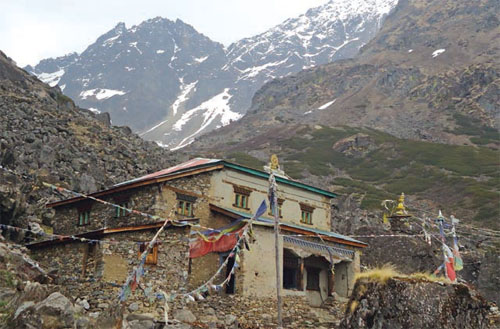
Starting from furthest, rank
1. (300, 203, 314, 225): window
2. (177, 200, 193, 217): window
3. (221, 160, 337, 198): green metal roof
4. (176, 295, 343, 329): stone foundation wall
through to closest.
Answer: (300, 203, 314, 225): window, (221, 160, 337, 198): green metal roof, (177, 200, 193, 217): window, (176, 295, 343, 329): stone foundation wall

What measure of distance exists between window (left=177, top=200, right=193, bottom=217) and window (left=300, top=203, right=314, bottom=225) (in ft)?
28.5

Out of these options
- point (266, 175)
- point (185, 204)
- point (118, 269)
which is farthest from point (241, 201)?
point (118, 269)

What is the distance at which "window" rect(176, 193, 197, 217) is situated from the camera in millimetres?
28250

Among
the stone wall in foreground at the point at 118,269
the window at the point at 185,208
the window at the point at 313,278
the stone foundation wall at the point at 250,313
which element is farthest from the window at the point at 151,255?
the window at the point at 313,278

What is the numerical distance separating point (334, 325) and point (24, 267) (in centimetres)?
1426

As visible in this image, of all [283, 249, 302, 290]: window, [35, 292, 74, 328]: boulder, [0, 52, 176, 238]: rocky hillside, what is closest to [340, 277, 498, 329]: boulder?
[35, 292, 74, 328]: boulder

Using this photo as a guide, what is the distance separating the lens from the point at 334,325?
2709 centimetres

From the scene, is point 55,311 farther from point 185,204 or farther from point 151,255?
point 185,204

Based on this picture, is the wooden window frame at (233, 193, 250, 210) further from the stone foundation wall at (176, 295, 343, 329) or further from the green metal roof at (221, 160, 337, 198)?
the stone foundation wall at (176, 295, 343, 329)

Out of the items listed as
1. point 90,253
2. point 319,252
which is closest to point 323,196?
point 319,252

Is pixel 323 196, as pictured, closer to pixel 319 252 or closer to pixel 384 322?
pixel 319 252

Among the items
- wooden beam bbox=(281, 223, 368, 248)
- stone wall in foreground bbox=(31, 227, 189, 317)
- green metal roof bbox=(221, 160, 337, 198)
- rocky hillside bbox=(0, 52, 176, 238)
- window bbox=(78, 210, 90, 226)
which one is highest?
rocky hillside bbox=(0, 52, 176, 238)

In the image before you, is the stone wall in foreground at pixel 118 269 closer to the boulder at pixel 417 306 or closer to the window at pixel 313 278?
the boulder at pixel 417 306

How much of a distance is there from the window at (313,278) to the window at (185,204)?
26.2 ft
